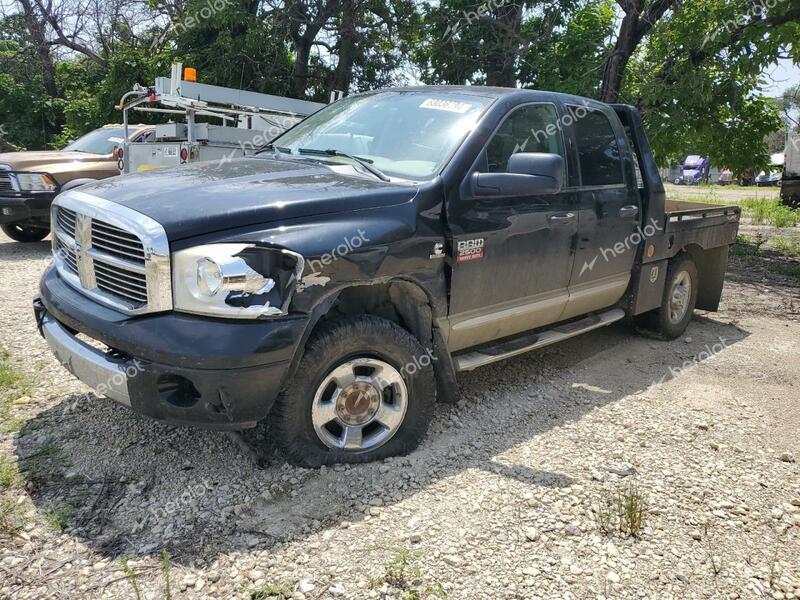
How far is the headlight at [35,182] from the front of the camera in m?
8.60

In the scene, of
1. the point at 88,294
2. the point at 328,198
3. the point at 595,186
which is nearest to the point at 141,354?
the point at 88,294

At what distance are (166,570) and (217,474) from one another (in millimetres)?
835

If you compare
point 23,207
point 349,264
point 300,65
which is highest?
point 300,65

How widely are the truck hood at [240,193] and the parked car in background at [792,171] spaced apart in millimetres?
17842

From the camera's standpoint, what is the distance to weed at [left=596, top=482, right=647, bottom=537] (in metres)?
2.99

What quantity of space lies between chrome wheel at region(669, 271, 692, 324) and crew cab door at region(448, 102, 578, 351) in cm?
197

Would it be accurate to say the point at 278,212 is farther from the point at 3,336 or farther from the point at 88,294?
the point at 3,336

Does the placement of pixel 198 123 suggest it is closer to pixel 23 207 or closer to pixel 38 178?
pixel 38 178

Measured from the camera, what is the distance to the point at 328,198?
123 inches

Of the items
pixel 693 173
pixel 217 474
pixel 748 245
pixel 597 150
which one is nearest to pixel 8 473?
pixel 217 474

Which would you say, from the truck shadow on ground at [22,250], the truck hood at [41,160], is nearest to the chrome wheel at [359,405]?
the truck shadow on ground at [22,250]

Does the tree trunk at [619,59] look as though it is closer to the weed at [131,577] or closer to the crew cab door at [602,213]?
the crew cab door at [602,213]

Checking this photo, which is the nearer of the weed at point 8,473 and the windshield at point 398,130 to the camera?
the weed at point 8,473

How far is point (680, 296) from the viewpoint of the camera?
6.12 m
